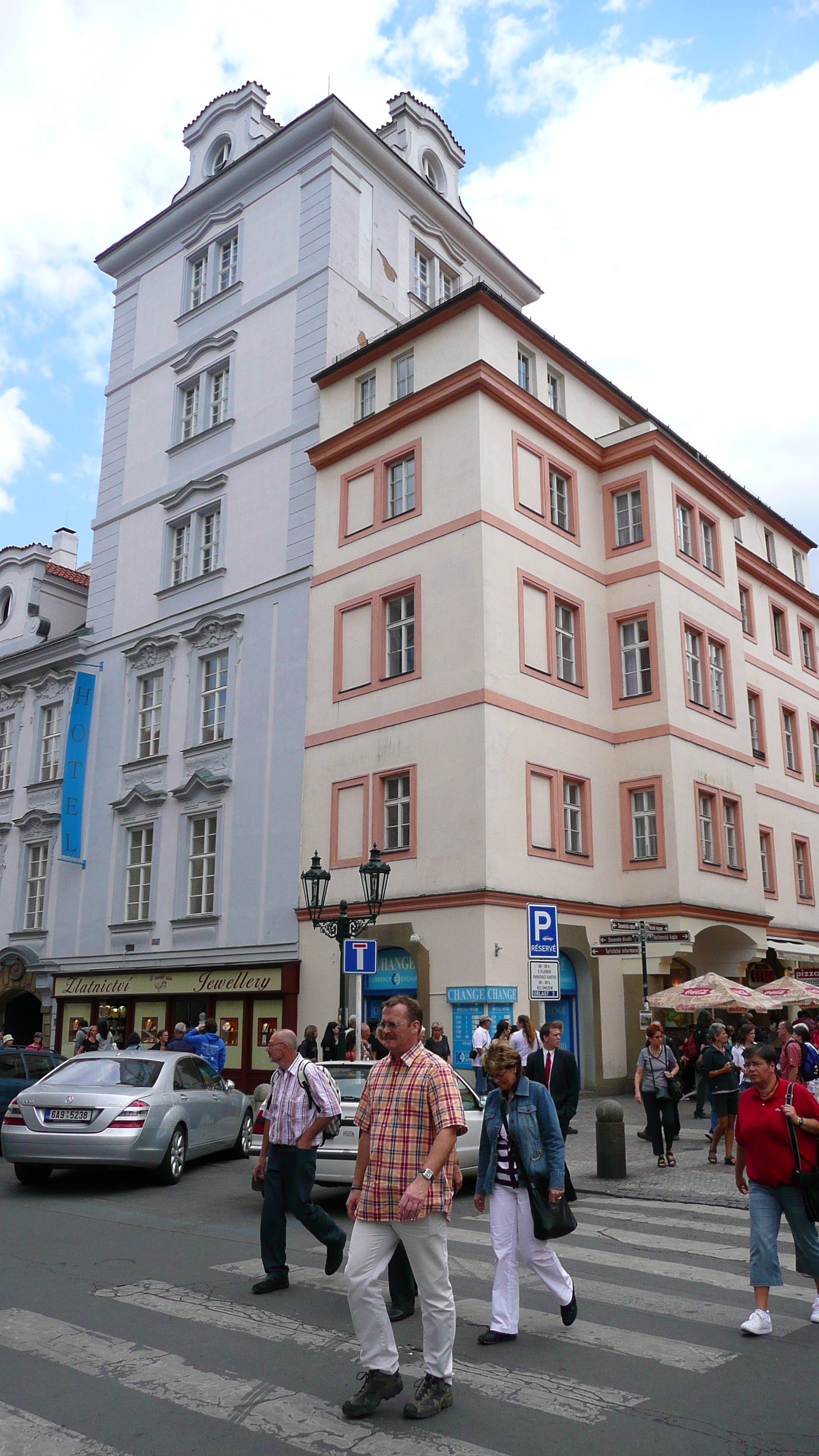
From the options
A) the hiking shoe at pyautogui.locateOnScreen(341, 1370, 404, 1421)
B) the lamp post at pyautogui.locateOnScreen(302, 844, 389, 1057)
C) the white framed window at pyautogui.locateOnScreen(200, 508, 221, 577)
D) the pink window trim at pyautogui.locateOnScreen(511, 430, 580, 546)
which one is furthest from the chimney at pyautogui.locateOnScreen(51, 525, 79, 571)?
the hiking shoe at pyautogui.locateOnScreen(341, 1370, 404, 1421)

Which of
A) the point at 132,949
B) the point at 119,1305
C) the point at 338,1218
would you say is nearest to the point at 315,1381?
the point at 119,1305

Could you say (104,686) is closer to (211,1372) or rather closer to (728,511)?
(728,511)

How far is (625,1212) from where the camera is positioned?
1168 centimetres

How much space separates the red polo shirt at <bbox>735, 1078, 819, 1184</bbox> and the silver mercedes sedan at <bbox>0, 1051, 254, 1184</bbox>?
7.71 metres

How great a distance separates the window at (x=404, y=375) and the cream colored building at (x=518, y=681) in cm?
9

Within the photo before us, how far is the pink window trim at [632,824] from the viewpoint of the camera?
26281 millimetres

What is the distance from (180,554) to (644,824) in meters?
15.8

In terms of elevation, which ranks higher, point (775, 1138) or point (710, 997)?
point (710, 997)

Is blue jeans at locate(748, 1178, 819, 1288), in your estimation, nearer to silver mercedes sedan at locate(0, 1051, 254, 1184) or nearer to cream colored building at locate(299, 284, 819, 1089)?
silver mercedes sedan at locate(0, 1051, 254, 1184)

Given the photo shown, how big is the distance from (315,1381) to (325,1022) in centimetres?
2001

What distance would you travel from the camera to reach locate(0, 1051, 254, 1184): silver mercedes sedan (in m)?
12.5

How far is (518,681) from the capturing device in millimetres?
→ 24938

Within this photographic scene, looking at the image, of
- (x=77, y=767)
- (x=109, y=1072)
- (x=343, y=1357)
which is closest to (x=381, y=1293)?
(x=343, y=1357)

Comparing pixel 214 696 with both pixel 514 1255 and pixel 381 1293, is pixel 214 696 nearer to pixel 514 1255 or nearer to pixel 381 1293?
pixel 514 1255
